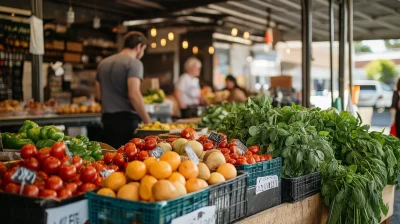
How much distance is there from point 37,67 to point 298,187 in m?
4.67

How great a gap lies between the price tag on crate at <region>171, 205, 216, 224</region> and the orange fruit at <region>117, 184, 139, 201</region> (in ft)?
0.78

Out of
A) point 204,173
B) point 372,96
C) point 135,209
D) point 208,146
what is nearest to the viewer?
point 135,209

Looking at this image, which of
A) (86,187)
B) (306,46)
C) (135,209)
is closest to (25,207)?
(86,187)

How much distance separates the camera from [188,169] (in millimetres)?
2320

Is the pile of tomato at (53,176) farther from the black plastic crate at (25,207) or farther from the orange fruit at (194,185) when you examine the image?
the orange fruit at (194,185)

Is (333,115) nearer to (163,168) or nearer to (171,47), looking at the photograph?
(163,168)

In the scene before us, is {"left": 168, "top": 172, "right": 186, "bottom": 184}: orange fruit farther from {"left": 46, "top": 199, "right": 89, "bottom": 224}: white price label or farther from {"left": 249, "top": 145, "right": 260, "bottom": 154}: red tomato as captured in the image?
{"left": 249, "top": 145, "right": 260, "bottom": 154}: red tomato

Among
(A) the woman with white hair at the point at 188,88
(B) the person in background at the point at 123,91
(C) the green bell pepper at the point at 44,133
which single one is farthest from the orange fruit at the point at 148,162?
(A) the woman with white hair at the point at 188,88

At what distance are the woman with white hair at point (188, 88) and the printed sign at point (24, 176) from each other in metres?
6.76

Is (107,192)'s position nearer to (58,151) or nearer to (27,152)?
(58,151)

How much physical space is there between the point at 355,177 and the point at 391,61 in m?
36.9

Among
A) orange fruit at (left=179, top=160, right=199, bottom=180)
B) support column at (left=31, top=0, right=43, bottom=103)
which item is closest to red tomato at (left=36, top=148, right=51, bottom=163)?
orange fruit at (left=179, top=160, right=199, bottom=180)

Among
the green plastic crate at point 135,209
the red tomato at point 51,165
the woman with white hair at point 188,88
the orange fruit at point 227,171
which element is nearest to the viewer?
the green plastic crate at point 135,209

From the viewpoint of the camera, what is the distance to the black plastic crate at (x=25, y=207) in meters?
1.97
